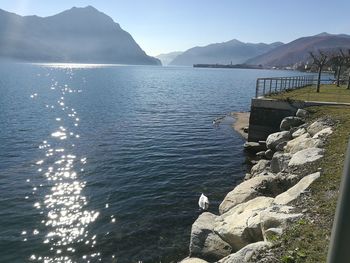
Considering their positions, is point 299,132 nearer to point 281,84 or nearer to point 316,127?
point 316,127

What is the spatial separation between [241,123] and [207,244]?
93.3ft

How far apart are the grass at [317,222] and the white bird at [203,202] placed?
5.84 meters

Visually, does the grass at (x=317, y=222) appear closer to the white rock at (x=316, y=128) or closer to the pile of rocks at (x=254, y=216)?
the pile of rocks at (x=254, y=216)

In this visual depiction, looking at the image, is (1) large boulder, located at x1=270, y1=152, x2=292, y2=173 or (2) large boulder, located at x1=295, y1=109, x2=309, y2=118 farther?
(2) large boulder, located at x1=295, y1=109, x2=309, y2=118

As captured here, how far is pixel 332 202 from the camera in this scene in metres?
10.3

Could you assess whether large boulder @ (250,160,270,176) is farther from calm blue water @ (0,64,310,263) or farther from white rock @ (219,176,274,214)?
white rock @ (219,176,274,214)

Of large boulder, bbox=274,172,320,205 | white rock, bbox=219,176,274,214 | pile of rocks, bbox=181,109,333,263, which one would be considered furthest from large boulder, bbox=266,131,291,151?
large boulder, bbox=274,172,320,205

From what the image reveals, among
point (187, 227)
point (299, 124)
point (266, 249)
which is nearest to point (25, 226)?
point (187, 227)

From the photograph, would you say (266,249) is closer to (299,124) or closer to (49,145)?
(299,124)

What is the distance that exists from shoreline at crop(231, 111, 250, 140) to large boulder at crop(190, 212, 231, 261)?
2106 cm

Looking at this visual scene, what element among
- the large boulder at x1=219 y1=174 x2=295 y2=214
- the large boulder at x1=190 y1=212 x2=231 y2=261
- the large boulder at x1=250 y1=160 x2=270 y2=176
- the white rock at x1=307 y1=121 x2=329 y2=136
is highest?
the white rock at x1=307 y1=121 x2=329 y2=136

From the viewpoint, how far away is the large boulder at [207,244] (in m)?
11.5

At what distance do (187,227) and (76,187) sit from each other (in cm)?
743

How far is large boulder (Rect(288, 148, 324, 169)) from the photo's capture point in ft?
49.0
